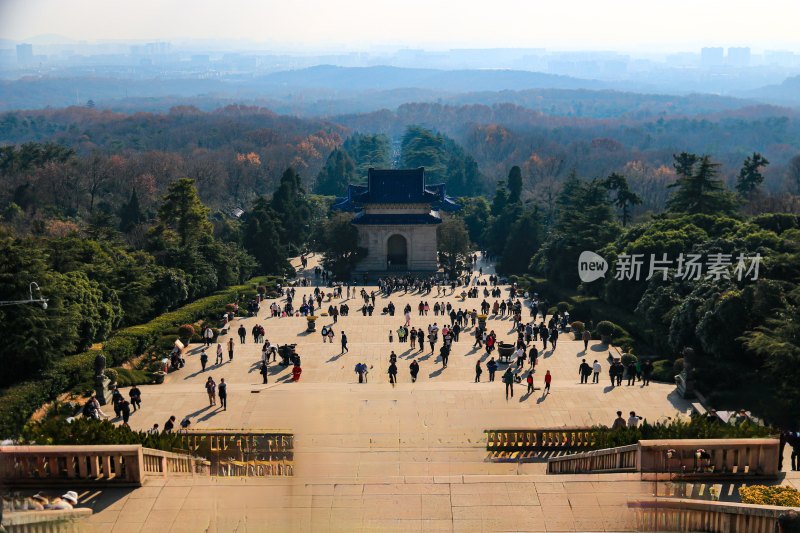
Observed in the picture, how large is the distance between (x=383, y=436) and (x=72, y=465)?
325 inches

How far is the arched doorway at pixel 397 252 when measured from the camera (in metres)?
62.4

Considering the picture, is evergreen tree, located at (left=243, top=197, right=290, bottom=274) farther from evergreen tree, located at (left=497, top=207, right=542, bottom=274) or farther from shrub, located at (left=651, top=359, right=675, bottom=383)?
shrub, located at (left=651, top=359, right=675, bottom=383)

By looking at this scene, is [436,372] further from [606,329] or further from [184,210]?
[184,210]

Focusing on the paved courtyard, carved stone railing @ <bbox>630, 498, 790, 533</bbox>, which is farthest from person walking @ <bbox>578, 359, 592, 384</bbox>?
carved stone railing @ <bbox>630, 498, 790, 533</bbox>

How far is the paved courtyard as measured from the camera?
14.8 meters

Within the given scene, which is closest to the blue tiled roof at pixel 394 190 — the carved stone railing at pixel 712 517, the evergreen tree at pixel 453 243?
the evergreen tree at pixel 453 243

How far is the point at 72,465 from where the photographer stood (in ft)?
52.4

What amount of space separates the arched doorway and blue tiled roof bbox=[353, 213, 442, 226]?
135 centimetres

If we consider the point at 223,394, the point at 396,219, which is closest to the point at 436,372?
the point at 223,394

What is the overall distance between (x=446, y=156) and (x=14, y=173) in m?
55.3

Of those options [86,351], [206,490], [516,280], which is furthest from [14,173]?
[206,490]

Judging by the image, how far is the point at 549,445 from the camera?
21.3 m

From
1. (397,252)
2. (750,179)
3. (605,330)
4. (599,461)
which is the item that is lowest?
(397,252)

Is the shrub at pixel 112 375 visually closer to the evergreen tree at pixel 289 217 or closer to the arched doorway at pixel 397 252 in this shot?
the evergreen tree at pixel 289 217
